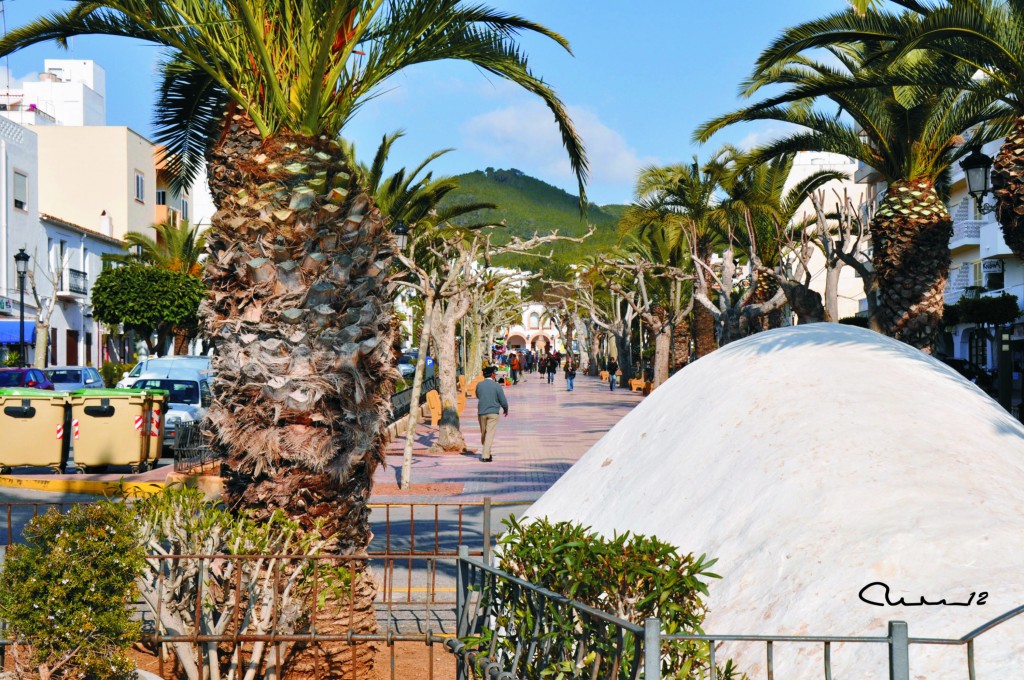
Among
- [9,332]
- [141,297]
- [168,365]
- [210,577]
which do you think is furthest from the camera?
[141,297]

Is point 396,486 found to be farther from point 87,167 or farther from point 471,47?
point 87,167

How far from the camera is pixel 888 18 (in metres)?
15.2

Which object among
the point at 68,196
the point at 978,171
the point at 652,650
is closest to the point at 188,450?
the point at 978,171

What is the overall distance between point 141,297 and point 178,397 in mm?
19805

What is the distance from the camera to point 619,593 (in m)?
4.19

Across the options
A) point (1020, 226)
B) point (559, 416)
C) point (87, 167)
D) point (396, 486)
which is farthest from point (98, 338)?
point (1020, 226)

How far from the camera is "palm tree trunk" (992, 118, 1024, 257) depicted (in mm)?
13180

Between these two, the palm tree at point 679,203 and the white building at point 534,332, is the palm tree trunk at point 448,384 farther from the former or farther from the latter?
the white building at point 534,332

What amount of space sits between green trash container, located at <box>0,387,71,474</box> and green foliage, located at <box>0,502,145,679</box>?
46.0ft

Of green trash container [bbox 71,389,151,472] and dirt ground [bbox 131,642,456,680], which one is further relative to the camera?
green trash container [bbox 71,389,151,472]

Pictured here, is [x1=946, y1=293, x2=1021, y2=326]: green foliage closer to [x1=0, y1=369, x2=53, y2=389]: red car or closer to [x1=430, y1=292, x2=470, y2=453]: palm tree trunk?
[x1=430, y1=292, x2=470, y2=453]: palm tree trunk

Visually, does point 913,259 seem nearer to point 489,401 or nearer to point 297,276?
point 489,401

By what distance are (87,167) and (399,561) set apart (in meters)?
48.2

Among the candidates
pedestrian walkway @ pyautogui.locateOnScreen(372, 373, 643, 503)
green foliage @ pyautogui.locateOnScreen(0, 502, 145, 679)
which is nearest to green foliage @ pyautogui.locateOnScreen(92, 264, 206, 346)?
pedestrian walkway @ pyautogui.locateOnScreen(372, 373, 643, 503)
